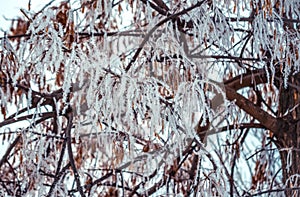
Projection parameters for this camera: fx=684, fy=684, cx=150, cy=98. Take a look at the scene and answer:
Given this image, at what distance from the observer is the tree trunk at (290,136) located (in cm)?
262

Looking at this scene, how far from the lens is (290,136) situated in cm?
272

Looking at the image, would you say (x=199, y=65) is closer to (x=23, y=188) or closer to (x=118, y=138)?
(x=118, y=138)

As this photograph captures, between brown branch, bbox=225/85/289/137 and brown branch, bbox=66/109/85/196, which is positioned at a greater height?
brown branch, bbox=225/85/289/137

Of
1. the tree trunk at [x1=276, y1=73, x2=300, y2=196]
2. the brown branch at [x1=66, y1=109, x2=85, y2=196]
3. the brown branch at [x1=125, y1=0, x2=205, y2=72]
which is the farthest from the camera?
the tree trunk at [x1=276, y1=73, x2=300, y2=196]

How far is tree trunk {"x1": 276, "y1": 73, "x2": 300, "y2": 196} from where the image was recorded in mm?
2625

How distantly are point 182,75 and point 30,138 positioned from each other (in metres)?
0.59

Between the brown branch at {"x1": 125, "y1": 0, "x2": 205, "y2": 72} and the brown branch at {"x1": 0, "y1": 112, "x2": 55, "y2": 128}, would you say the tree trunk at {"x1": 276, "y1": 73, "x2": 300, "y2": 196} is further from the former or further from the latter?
the brown branch at {"x1": 0, "y1": 112, "x2": 55, "y2": 128}

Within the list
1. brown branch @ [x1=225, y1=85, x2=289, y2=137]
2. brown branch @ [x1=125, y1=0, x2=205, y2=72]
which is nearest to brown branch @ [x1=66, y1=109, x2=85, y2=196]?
brown branch @ [x1=125, y1=0, x2=205, y2=72]

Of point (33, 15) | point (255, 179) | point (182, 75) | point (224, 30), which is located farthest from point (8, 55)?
point (255, 179)

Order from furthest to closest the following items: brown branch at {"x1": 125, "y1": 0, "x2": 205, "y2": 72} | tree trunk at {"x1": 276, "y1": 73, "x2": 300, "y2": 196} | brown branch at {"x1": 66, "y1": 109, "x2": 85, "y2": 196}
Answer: tree trunk at {"x1": 276, "y1": 73, "x2": 300, "y2": 196} → brown branch at {"x1": 125, "y1": 0, "x2": 205, "y2": 72} → brown branch at {"x1": 66, "y1": 109, "x2": 85, "y2": 196}

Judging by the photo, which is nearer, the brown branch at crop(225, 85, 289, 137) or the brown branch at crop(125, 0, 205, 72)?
the brown branch at crop(125, 0, 205, 72)

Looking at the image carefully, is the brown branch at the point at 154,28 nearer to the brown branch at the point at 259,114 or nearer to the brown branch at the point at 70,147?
the brown branch at the point at 70,147

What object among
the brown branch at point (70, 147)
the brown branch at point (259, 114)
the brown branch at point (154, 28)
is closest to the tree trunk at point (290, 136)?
the brown branch at point (259, 114)

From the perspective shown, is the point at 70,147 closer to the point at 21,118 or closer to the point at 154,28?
the point at 21,118
